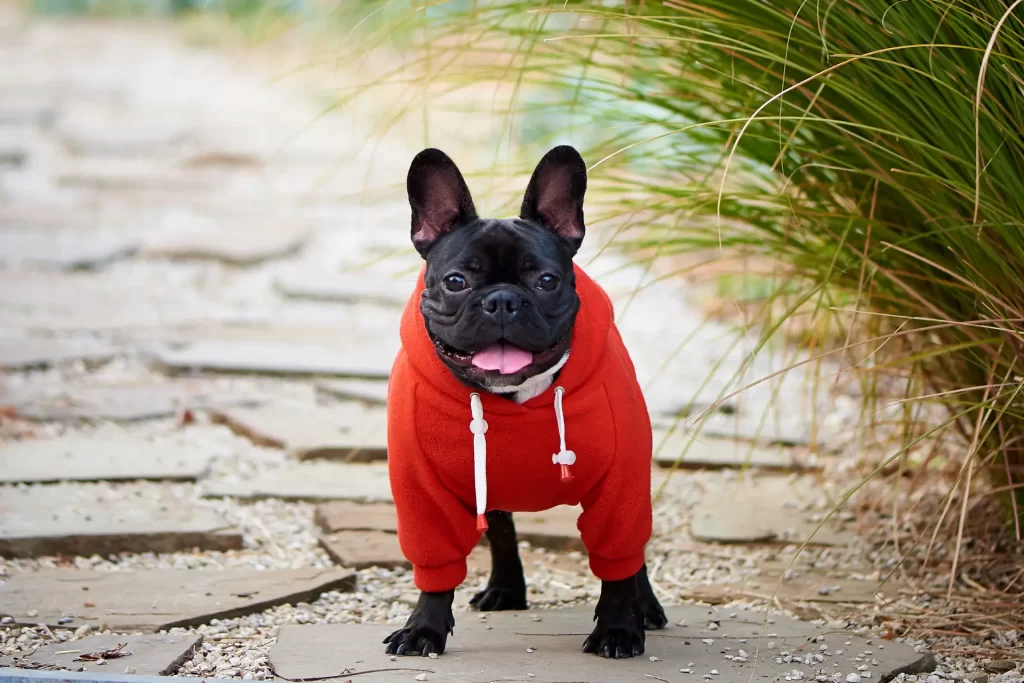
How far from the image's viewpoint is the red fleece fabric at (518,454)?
2.10 meters

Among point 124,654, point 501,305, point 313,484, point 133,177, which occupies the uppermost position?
point 133,177

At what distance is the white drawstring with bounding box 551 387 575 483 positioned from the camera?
2.07 m

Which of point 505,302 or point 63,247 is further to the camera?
point 63,247

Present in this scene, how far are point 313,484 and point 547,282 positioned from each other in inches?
57.1

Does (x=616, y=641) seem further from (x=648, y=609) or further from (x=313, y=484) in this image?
(x=313, y=484)

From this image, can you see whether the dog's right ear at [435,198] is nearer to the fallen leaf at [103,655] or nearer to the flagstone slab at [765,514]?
the fallen leaf at [103,655]

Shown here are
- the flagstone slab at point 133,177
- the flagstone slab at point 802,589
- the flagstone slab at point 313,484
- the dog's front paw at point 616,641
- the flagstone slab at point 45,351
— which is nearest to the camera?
the dog's front paw at point 616,641

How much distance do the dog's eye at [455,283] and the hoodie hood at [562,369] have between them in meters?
0.12

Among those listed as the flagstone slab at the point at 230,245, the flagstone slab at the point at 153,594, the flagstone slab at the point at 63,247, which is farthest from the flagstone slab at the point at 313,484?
the flagstone slab at the point at 63,247

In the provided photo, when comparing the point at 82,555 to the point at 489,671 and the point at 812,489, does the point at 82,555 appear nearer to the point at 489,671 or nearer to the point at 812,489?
the point at 489,671

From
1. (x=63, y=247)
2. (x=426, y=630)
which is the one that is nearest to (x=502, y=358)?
(x=426, y=630)

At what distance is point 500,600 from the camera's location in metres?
2.51

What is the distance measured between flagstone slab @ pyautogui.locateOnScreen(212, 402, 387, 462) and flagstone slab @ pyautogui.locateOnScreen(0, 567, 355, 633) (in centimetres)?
81

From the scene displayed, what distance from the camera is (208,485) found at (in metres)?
3.24
